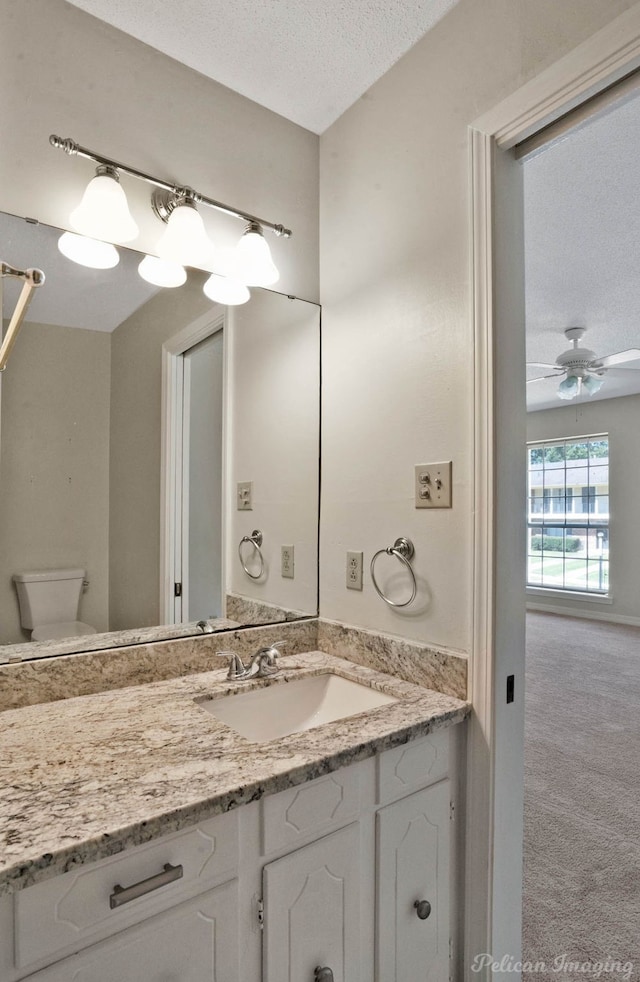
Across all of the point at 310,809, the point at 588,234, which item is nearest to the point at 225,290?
the point at 310,809

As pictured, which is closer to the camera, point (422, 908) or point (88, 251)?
point (422, 908)

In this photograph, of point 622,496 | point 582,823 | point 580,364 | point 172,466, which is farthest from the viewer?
point 622,496

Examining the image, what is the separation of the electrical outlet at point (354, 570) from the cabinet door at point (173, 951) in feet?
2.88

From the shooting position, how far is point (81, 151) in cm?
132

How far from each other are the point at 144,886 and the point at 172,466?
1028 mm

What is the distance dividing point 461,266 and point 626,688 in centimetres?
378

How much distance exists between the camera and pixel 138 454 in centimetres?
149

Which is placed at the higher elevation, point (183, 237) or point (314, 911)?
point (183, 237)

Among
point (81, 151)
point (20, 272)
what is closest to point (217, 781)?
point (20, 272)

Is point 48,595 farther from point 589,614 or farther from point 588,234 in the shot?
point 589,614

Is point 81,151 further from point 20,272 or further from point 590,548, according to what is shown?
point 590,548

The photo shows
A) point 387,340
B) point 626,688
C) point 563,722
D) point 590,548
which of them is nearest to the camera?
point 387,340

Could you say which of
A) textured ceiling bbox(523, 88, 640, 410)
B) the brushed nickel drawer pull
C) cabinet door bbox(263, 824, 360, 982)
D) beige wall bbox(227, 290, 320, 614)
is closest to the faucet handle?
beige wall bbox(227, 290, 320, 614)

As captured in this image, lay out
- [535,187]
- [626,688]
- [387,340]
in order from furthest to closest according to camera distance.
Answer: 1. [626,688]
2. [535,187]
3. [387,340]
